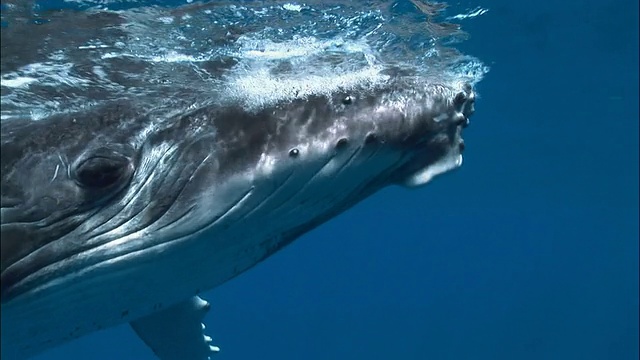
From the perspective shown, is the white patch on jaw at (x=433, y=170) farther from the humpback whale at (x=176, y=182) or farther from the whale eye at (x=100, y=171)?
the whale eye at (x=100, y=171)

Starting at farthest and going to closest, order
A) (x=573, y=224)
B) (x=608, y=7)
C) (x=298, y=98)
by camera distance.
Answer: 1. (x=573, y=224)
2. (x=608, y=7)
3. (x=298, y=98)

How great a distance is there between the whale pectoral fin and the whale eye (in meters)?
3.76

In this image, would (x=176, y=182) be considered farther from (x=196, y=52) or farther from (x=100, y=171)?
(x=196, y=52)

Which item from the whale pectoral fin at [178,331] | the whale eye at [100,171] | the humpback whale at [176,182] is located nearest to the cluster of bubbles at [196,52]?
the humpback whale at [176,182]

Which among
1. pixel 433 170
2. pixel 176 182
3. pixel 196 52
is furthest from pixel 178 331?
pixel 433 170

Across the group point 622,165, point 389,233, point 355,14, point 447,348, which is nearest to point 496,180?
point 622,165

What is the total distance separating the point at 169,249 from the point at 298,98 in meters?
1.43

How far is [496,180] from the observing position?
56.5 meters

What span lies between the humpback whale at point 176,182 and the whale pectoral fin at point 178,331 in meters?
3.17

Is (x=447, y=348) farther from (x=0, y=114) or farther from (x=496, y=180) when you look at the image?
(x=0, y=114)

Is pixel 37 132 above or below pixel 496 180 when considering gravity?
A: above

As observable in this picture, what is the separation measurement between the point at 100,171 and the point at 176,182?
0.51 meters

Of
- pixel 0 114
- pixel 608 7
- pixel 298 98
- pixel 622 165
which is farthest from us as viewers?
pixel 622 165

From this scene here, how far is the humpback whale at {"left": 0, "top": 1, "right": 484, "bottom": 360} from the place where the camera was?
4.42 meters
